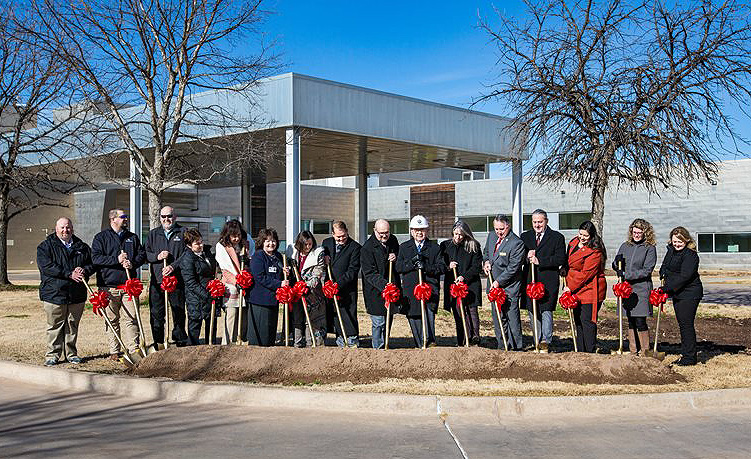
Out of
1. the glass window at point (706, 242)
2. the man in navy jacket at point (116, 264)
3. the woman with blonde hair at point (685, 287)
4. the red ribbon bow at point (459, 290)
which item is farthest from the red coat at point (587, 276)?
the glass window at point (706, 242)

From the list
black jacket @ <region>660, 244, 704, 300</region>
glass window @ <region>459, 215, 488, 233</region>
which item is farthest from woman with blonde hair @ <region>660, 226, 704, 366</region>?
glass window @ <region>459, 215, 488, 233</region>

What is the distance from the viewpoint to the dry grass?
7.77 metres

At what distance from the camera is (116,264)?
32.6ft

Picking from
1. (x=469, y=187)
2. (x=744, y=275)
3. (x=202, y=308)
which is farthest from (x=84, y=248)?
(x=469, y=187)

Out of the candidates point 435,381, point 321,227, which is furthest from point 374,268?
point 321,227

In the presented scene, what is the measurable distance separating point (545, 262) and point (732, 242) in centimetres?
3374

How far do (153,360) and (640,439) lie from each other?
543cm

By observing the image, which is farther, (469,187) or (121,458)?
(469,187)

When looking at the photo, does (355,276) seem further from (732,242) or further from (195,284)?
(732,242)

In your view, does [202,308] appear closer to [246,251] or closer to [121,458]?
[246,251]

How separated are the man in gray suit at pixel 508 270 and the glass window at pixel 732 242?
3352 cm

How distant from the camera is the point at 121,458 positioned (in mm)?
5754

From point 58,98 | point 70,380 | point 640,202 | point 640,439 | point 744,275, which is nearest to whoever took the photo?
point 640,439

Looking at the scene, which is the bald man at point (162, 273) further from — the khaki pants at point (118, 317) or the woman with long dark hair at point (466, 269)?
the woman with long dark hair at point (466, 269)
